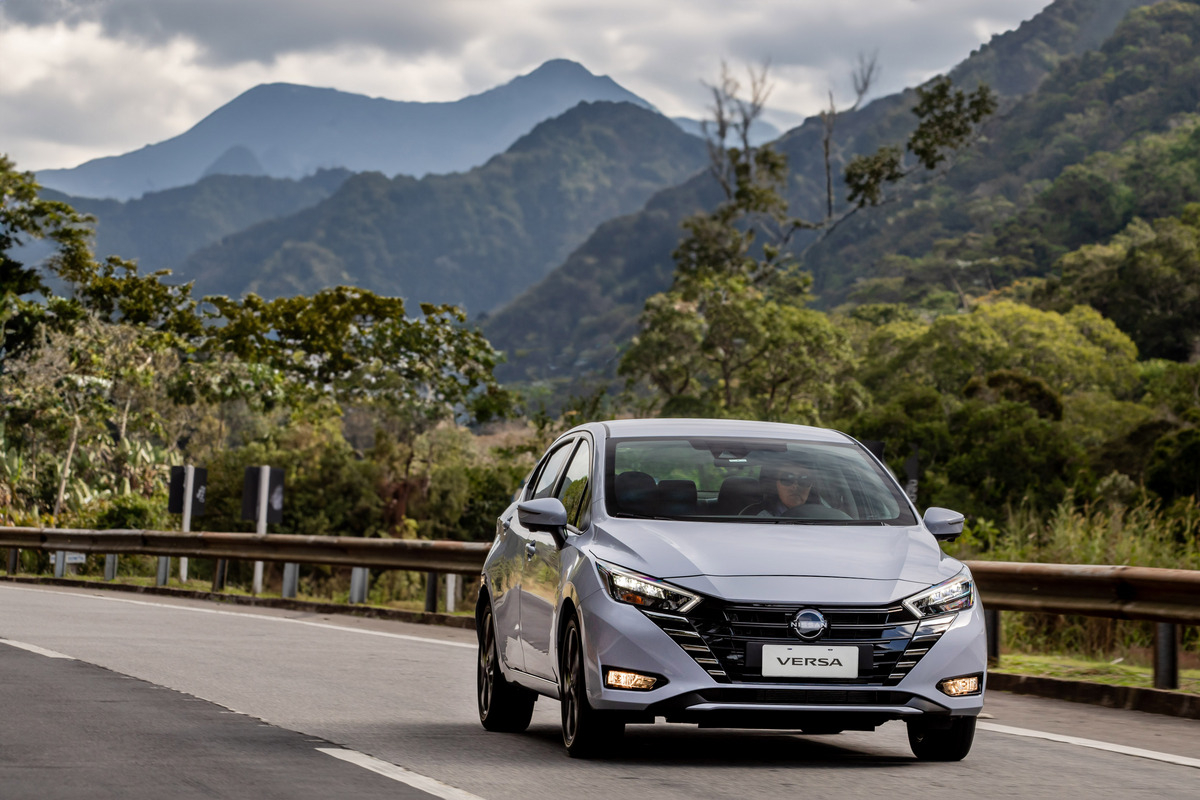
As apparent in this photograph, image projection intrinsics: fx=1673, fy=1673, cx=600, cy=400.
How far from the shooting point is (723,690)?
6559 millimetres

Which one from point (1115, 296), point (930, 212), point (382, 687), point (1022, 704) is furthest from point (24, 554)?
point (930, 212)

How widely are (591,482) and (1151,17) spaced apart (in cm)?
20185

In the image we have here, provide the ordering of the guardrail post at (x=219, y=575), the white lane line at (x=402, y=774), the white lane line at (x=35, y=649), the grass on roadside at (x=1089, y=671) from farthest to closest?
the guardrail post at (x=219, y=575), the white lane line at (x=35, y=649), the grass on roadside at (x=1089, y=671), the white lane line at (x=402, y=774)

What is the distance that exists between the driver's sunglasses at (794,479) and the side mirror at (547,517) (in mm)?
1015

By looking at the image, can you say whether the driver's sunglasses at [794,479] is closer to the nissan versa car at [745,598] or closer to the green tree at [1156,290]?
the nissan versa car at [745,598]

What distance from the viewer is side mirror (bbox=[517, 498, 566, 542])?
748cm

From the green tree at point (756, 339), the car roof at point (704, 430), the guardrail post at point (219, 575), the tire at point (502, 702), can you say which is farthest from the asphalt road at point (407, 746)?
the green tree at point (756, 339)

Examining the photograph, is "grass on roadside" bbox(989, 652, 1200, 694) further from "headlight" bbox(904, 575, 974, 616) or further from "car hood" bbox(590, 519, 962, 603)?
"car hood" bbox(590, 519, 962, 603)

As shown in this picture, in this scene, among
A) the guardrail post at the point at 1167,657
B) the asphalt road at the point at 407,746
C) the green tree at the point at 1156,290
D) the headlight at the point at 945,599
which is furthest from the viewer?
the green tree at the point at 1156,290

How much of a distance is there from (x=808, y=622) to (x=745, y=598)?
10.3 inches

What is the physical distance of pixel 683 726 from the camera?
29.3ft

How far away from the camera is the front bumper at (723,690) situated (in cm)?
656

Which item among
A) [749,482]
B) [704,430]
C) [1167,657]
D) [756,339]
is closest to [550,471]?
[704,430]

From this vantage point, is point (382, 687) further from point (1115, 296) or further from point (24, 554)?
point (1115, 296)
